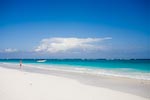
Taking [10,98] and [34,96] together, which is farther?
[34,96]

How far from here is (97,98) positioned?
586 cm

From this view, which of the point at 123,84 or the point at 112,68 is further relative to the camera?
the point at 112,68

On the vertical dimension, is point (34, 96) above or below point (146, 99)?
above

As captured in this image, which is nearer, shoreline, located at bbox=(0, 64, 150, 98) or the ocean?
shoreline, located at bbox=(0, 64, 150, 98)

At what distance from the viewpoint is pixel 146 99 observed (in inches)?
241

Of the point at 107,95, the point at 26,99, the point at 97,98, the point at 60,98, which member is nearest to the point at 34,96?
the point at 26,99

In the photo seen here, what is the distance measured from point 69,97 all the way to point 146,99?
2.51m

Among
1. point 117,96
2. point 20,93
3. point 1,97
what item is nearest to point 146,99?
point 117,96

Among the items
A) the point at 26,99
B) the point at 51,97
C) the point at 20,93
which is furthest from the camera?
the point at 20,93

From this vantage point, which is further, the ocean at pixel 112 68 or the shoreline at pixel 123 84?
the ocean at pixel 112 68

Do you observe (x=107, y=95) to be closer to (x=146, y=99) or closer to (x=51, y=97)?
(x=146, y=99)

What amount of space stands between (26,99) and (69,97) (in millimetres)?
1310

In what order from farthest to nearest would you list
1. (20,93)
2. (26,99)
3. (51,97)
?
(20,93)
(51,97)
(26,99)

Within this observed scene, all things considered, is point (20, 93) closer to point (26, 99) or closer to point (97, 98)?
point (26, 99)
